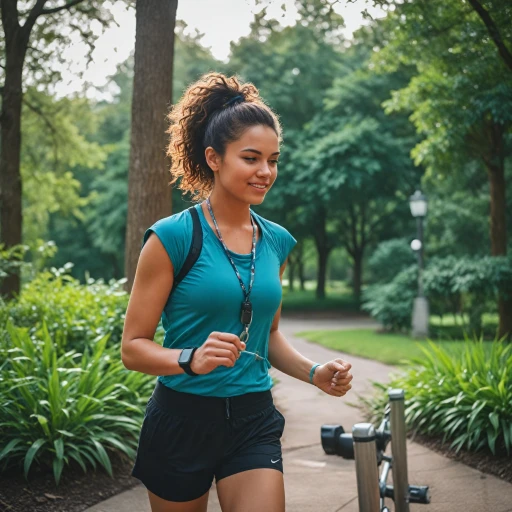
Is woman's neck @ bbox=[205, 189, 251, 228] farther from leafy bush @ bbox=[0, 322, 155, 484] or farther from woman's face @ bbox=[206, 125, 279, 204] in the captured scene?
leafy bush @ bbox=[0, 322, 155, 484]

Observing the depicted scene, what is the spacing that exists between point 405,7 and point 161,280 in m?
7.75

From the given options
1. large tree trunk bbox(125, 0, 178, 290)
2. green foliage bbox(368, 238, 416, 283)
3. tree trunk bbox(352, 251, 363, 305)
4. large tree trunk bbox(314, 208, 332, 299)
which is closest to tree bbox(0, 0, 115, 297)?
large tree trunk bbox(125, 0, 178, 290)

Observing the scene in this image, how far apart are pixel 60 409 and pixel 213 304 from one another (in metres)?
2.87

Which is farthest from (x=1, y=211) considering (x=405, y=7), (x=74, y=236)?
(x=74, y=236)

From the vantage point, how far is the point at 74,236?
3469 cm

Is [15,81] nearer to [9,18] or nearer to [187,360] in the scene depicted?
[9,18]

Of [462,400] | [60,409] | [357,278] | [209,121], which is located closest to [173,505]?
[209,121]

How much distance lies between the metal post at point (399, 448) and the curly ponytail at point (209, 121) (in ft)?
6.19

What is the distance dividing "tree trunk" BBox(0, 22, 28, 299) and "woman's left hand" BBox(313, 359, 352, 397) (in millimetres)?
7140

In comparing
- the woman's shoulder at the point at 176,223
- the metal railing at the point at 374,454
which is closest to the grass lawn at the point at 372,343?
the metal railing at the point at 374,454

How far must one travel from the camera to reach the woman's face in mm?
2355

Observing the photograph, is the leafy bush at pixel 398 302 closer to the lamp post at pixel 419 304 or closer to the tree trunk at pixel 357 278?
the lamp post at pixel 419 304

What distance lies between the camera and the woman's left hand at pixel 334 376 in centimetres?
238

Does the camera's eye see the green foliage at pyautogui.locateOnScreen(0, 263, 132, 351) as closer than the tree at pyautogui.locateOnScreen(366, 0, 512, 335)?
Yes
